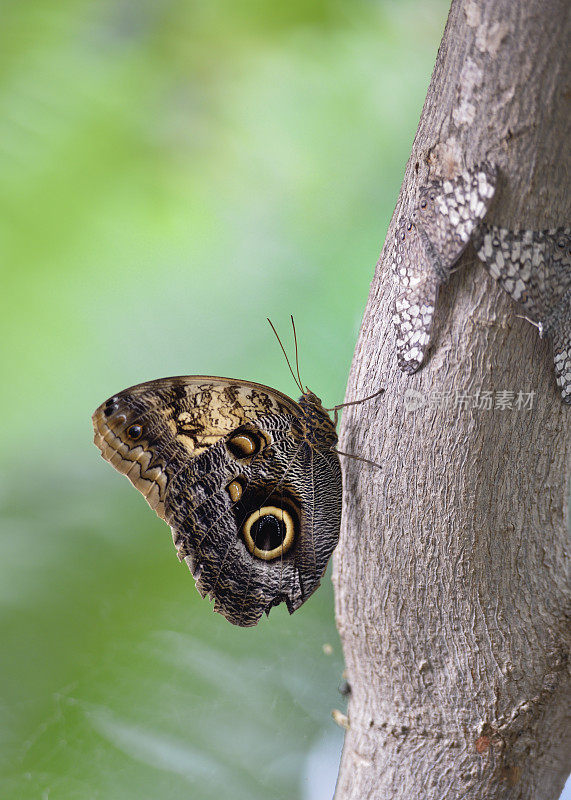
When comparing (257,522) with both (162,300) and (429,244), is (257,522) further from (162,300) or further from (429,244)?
(162,300)

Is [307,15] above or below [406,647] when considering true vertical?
above

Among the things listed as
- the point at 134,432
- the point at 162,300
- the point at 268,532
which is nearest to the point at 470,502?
the point at 268,532

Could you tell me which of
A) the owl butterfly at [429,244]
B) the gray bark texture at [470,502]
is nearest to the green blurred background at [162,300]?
the gray bark texture at [470,502]

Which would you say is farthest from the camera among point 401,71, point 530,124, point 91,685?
point 401,71

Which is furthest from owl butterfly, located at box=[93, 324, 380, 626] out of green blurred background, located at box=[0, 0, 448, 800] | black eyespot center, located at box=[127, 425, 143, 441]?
green blurred background, located at box=[0, 0, 448, 800]

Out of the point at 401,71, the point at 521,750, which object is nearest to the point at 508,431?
the point at 521,750

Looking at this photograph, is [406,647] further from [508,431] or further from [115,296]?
[115,296]

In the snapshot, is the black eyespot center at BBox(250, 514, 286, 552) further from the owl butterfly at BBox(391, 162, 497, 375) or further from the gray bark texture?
the owl butterfly at BBox(391, 162, 497, 375)
